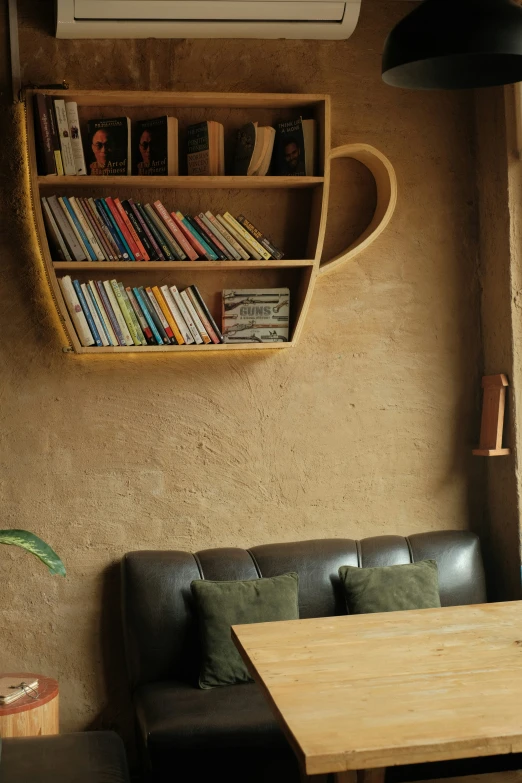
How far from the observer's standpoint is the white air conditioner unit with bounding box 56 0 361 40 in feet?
10.6

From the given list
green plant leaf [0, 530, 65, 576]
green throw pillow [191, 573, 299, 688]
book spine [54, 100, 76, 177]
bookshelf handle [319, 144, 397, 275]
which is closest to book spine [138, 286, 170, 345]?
book spine [54, 100, 76, 177]

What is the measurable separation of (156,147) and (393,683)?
2286mm

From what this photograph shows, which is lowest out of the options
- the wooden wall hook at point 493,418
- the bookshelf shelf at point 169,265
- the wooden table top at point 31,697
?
the wooden table top at point 31,697

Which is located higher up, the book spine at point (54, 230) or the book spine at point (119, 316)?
the book spine at point (54, 230)

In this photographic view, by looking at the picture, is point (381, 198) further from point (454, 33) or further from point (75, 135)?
point (454, 33)

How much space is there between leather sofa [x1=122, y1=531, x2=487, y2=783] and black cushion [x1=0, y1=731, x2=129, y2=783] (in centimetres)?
28

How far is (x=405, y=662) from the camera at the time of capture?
2254 millimetres

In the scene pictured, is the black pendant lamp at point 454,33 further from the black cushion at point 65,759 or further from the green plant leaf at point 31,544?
the black cushion at point 65,759

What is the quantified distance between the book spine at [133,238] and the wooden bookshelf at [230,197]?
0.16 feet

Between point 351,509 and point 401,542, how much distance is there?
10.2 inches

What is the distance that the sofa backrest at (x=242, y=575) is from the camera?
3221 millimetres

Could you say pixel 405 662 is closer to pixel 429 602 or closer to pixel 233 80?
pixel 429 602

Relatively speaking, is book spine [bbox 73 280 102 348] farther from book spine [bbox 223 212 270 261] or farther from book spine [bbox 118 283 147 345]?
book spine [bbox 223 212 270 261]

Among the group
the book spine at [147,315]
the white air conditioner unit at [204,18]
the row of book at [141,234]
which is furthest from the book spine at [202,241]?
the white air conditioner unit at [204,18]
